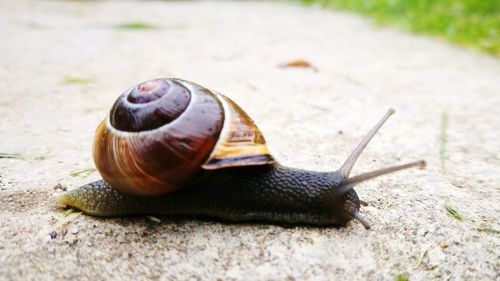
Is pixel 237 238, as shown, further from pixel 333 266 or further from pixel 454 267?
pixel 454 267

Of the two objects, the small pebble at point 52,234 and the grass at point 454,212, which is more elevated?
the grass at point 454,212

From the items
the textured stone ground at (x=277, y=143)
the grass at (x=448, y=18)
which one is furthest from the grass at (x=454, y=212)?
the grass at (x=448, y=18)

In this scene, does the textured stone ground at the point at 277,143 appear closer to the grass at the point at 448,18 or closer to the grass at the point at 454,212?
the grass at the point at 454,212

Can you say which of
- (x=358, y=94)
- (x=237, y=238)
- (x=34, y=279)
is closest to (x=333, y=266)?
(x=237, y=238)

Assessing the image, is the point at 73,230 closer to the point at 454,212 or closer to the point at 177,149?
the point at 177,149

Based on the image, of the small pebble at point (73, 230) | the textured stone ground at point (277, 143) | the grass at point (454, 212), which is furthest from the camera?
the grass at point (454, 212)

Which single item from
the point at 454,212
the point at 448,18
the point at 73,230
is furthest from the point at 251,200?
the point at 448,18
